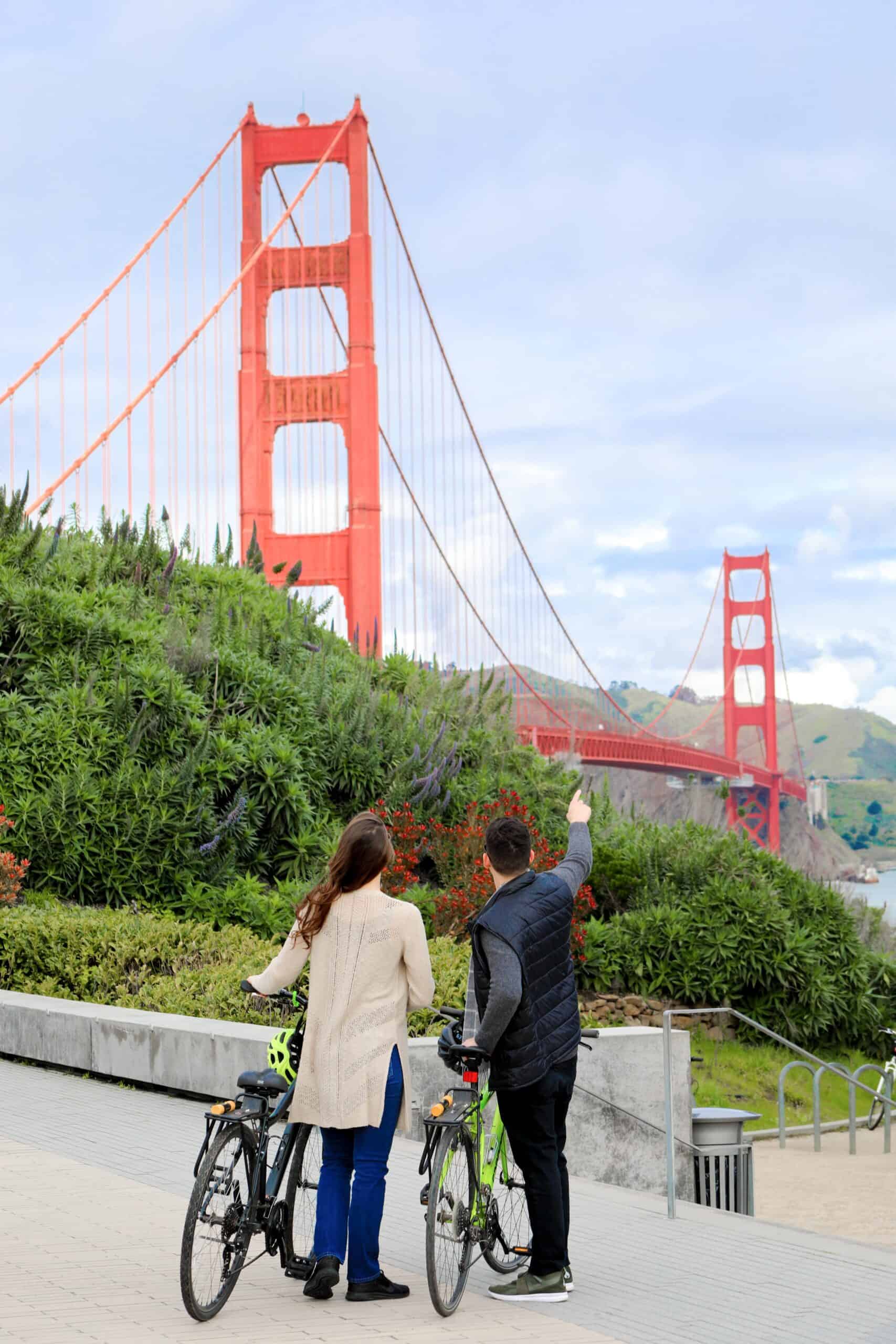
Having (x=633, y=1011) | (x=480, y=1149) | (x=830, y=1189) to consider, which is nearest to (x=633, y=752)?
(x=633, y=1011)

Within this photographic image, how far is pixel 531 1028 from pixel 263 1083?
786 mm

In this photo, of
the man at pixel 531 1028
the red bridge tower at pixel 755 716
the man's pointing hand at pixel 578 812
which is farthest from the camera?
the red bridge tower at pixel 755 716

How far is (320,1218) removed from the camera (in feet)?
15.6

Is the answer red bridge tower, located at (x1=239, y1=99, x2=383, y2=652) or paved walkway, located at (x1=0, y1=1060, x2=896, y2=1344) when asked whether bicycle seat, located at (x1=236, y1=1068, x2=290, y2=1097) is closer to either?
paved walkway, located at (x1=0, y1=1060, x2=896, y2=1344)

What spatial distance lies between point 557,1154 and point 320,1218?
716 millimetres

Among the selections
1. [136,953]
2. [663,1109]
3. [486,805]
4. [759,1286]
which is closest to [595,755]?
[486,805]

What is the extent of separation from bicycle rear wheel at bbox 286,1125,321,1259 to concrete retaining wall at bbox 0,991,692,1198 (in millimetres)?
1032

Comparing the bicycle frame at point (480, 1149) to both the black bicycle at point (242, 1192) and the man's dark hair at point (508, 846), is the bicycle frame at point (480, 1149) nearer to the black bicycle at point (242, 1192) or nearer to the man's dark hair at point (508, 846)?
the black bicycle at point (242, 1192)

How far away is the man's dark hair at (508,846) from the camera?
4809 millimetres

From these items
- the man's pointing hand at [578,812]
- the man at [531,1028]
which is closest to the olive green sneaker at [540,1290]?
the man at [531,1028]

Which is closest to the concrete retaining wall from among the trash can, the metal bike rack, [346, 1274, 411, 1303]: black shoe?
the trash can

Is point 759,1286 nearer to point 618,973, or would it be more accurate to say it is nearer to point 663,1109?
point 663,1109

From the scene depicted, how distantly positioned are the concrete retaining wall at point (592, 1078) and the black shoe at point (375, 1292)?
1.97 meters

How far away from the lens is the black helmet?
15.6ft
